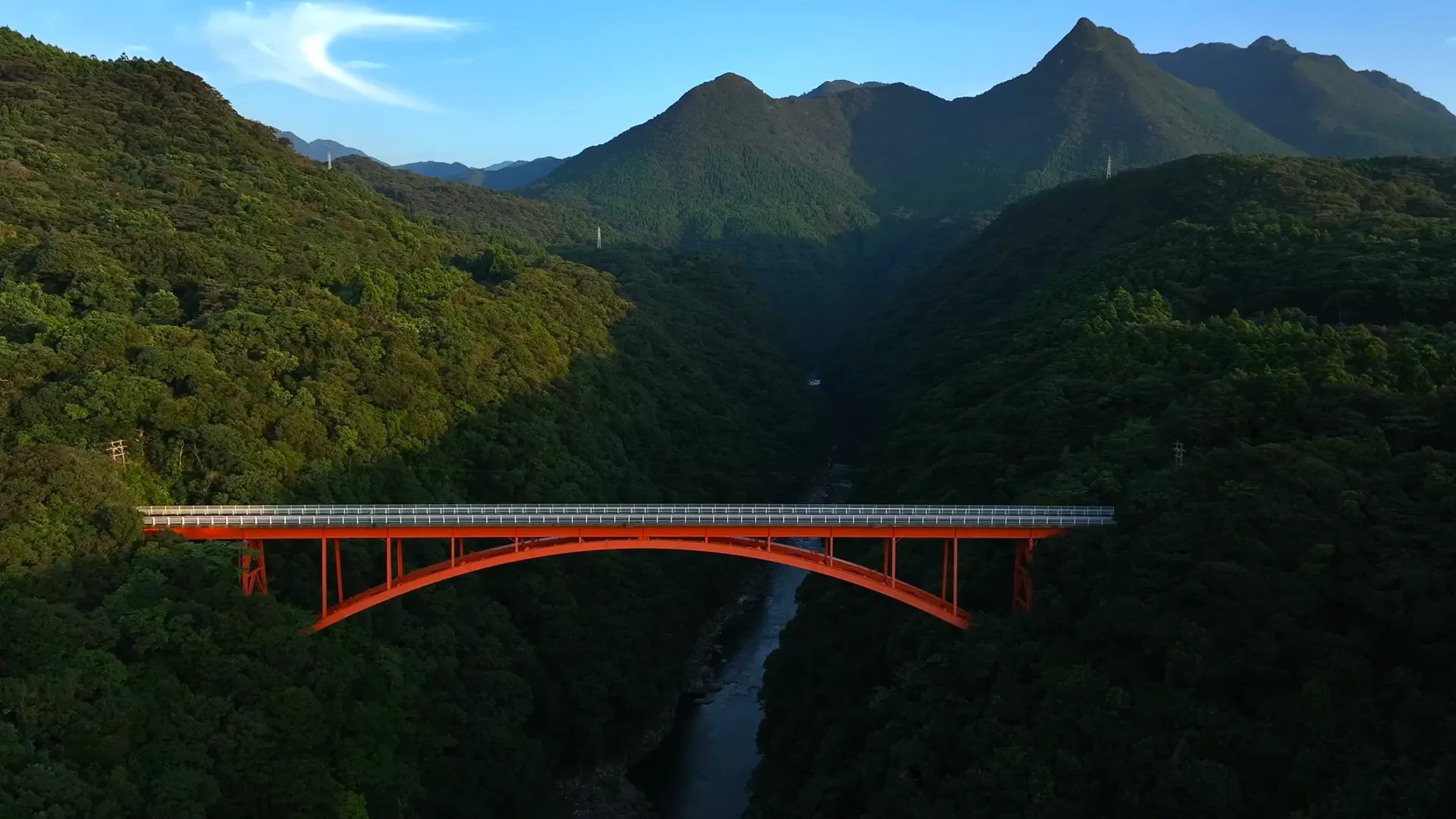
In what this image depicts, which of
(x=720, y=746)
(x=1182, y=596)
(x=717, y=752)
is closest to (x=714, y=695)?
(x=720, y=746)

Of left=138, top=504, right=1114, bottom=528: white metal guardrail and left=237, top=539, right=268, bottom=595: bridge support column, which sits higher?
left=138, top=504, right=1114, bottom=528: white metal guardrail

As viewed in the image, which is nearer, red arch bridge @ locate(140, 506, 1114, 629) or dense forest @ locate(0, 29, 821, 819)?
dense forest @ locate(0, 29, 821, 819)

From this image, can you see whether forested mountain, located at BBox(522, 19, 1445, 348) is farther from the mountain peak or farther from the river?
the river

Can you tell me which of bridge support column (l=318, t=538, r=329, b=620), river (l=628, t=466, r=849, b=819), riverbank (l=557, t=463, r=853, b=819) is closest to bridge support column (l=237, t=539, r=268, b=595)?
bridge support column (l=318, t=538, r=329, b=620)

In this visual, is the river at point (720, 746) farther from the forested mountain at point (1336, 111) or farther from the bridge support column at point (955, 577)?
the forested mountain at point (1336, 111)

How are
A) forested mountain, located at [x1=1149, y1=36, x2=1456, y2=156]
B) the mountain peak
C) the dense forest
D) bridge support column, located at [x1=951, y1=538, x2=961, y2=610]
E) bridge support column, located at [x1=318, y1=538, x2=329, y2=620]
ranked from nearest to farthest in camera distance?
the dense forest
bridge support column, located at [x1=951, y1=538, x2=961, y2=610]
bridge support column, located at [x1=318, y1=538, x2=329, y2=620]
forested mountain, located at [x1=1149, y1=36, x2=1456, y2=156]
the mountain peak

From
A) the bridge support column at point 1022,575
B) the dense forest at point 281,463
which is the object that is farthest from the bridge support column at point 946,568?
the dense forest at point 281,463

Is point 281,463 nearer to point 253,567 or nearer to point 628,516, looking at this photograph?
point 253,567
